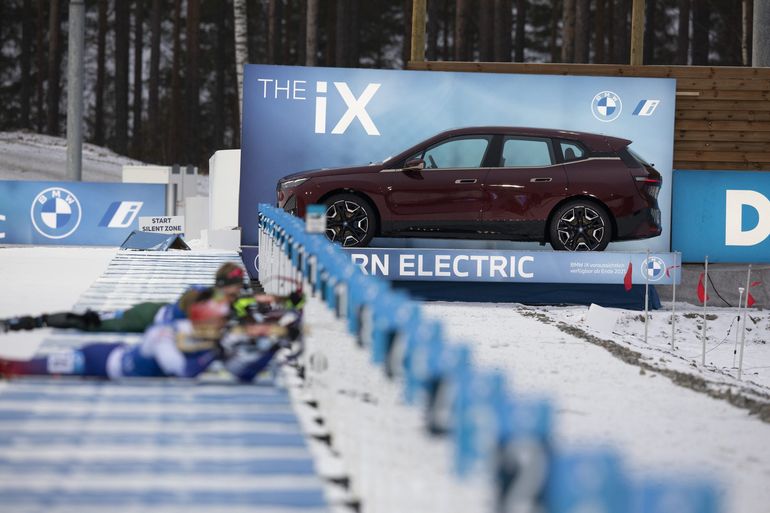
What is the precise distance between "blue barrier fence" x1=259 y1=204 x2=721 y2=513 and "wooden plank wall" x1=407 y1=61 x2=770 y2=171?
45.7 feet

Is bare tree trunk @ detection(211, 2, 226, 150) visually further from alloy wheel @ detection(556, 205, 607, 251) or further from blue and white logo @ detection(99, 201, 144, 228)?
alloy wheel @ detection(556, 205, 607, 251)

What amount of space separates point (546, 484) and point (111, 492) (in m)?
2.52

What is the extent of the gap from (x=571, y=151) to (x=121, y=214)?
28.7ft

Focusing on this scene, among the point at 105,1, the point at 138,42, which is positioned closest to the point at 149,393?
the point at 105,1

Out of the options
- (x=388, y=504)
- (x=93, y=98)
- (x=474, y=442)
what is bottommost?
(x=388, y=504)

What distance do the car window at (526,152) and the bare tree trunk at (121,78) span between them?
37276 millimetres

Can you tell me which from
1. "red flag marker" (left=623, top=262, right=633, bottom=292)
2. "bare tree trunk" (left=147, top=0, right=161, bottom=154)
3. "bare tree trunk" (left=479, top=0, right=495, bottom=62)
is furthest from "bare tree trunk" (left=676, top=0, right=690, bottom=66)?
"red flag marker" (left=623, top=262, right=633, bottom=292)

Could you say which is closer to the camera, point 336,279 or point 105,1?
point 336,279

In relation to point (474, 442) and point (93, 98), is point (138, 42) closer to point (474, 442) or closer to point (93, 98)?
point (93, 98)

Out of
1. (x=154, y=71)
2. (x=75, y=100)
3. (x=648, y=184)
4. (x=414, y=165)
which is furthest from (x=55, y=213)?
(x=154, y=71)

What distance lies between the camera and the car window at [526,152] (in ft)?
61.1

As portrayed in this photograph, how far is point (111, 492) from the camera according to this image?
5641 millimetres

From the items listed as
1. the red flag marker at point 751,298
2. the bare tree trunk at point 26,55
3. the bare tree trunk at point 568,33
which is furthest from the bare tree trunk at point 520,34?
the red flag marker at point 751,298

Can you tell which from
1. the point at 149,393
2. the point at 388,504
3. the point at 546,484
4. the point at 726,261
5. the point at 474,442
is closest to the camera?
the point at 546,484
